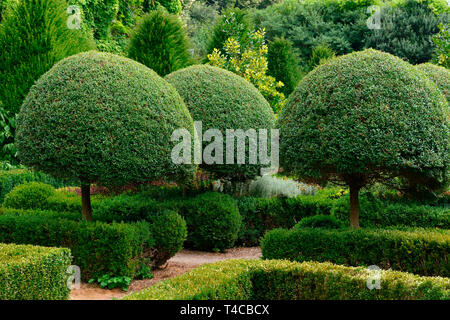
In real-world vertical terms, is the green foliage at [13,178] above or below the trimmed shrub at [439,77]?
below

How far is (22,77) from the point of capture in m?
13.0

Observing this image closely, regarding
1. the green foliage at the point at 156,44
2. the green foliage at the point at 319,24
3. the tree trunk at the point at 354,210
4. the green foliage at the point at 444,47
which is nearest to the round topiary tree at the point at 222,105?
the tree trunk at the point at 354,210

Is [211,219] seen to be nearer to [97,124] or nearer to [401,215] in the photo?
[97,124]

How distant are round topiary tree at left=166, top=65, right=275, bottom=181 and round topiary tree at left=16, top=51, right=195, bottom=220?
223cm

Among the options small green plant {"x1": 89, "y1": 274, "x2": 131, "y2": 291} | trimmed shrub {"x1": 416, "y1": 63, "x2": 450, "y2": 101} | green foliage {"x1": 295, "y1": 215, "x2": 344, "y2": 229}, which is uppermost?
trimmed shrub {"x1": 416, "y1": 63, "x2": 450, "y2": 101}

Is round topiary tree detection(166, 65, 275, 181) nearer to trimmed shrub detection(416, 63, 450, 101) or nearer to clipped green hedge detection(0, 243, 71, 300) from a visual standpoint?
trimmed shrub detection(416, 63, 450, 101)

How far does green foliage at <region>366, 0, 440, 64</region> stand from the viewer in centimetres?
2948

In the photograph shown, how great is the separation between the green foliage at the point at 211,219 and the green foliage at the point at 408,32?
24130 mm

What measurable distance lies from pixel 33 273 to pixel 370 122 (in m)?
4.50

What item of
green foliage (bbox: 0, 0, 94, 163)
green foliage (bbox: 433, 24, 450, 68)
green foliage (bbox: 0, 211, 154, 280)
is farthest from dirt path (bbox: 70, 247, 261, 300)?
green foliage (bbox: 433, 24, 450, 68)

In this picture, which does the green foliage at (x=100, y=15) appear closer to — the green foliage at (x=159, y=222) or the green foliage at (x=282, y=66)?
the green foliage at (x=282, y=66)

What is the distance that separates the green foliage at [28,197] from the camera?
920cm
